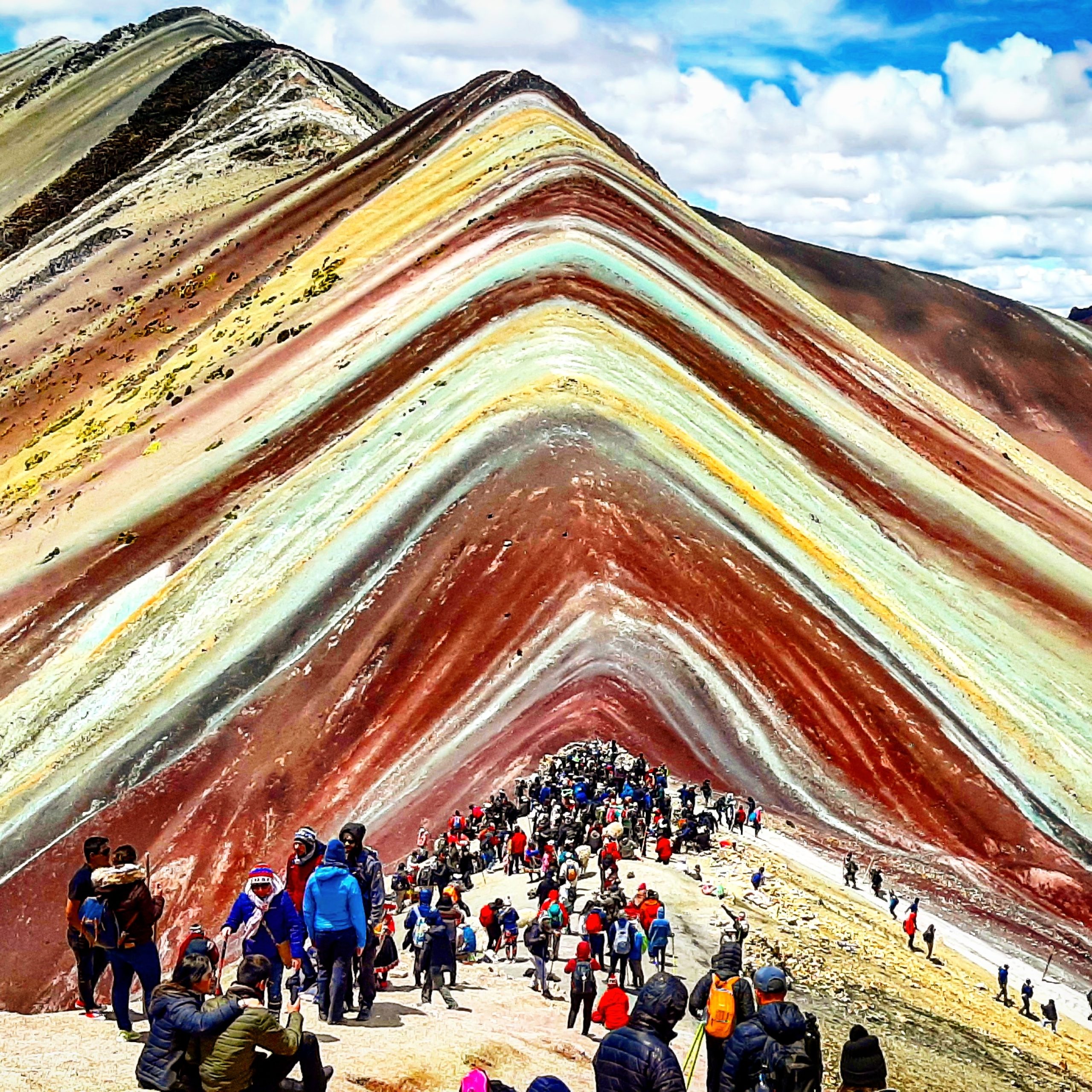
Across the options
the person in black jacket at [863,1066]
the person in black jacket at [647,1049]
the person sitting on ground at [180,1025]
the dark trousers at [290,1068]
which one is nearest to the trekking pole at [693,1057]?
the person in black jacket at [647,1049]

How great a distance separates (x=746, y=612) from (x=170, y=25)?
435 feet

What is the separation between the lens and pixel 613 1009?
12477mm

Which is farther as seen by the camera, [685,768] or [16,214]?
[16,214]

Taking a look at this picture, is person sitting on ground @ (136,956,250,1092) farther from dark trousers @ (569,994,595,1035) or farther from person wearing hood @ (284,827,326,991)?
dark trousers @ (569,994,595,1035)

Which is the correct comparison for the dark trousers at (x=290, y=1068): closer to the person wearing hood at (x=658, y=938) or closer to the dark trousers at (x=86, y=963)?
the dark trousers at (x=86, y=963)

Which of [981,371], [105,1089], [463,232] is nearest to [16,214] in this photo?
[463,232]

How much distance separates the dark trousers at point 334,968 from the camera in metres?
12.0

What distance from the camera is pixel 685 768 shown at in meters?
27.1

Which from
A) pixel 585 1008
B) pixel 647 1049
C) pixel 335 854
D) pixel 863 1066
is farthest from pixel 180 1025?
pixel 585 1008

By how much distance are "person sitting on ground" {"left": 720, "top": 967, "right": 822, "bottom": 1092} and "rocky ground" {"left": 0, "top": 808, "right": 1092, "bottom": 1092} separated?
348 centimetres

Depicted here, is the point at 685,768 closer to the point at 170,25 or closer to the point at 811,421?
the point at 811,421

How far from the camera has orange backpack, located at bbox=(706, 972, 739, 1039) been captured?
10117 mm

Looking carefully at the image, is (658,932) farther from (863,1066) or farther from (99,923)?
(863,1066)

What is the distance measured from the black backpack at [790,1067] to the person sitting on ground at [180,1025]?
3369 millimetres
